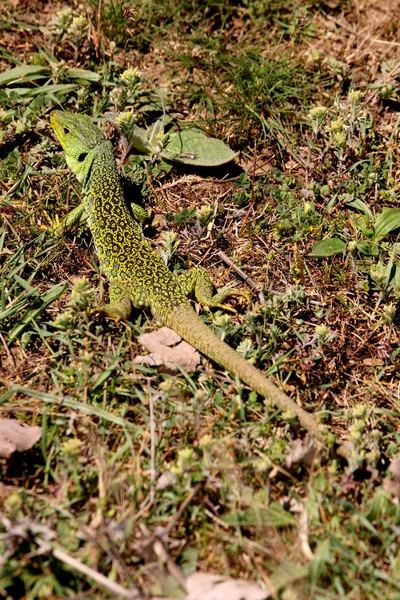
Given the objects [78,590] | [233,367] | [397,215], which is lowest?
[78,590]

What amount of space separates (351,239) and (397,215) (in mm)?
392

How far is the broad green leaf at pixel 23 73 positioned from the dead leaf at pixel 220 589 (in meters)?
4.43

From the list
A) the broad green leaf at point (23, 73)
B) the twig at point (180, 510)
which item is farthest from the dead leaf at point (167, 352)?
the broad green leaf at point (23, 73)

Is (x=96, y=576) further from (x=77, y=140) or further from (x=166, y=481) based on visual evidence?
(x=77, y=140)

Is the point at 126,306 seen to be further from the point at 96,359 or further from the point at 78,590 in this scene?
the point at 78,590

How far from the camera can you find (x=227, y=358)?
3967 mm

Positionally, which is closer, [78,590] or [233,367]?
[78,590]

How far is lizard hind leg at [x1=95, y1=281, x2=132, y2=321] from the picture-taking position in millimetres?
4273

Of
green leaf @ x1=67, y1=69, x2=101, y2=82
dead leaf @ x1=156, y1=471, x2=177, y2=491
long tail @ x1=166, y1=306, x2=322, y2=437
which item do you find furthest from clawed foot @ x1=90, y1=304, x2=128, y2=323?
green leaf @ x1=67, y1=69, x2=101, y2=82

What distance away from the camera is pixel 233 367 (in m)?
3.96

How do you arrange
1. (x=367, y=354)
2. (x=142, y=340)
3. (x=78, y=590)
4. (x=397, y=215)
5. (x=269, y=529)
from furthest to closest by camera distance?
(x=397, y=215), (x=367, y=354), (x=142, y=340), (x=269, y=529), (x=78, y=590)

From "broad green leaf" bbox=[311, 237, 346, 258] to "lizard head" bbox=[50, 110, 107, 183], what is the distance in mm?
1870

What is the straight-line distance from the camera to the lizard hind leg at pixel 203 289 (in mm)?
4469

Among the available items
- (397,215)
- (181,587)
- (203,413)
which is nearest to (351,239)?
(397,215)
